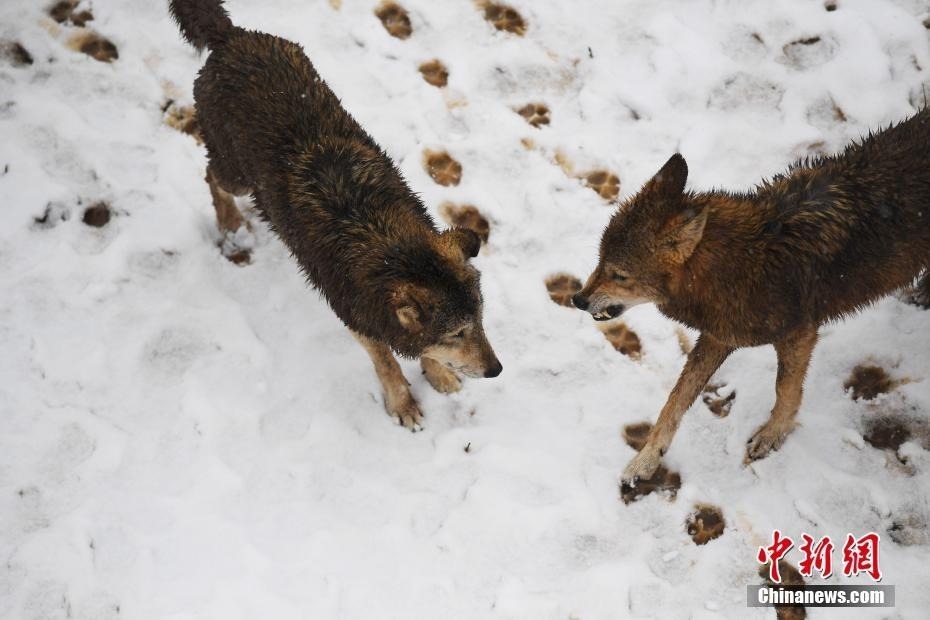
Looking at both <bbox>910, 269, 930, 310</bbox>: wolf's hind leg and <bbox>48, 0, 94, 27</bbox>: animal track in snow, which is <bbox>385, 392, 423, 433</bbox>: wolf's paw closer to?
<bbox>910, 269, 930, 310</bbox>: wolf's hind leg

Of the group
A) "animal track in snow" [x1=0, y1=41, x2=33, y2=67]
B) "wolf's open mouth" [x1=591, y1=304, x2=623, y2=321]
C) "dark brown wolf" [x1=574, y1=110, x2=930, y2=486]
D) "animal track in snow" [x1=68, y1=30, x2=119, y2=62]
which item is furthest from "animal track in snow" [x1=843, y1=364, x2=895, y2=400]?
"animal track in snow" [x1=0, y1=41, x2=33, y2=67]

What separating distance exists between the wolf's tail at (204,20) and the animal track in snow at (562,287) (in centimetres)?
328

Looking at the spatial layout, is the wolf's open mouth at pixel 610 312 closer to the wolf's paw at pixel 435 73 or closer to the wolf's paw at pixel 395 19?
the wolf's paw at pixel 435 73

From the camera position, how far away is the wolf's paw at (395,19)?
7.51m

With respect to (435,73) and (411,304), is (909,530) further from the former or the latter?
(435,73)

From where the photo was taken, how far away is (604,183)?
22.0 ft

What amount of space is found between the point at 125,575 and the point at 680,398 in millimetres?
4071

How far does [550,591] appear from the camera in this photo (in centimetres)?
498

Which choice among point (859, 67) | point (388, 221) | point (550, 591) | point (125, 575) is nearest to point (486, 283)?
point (388, 221)

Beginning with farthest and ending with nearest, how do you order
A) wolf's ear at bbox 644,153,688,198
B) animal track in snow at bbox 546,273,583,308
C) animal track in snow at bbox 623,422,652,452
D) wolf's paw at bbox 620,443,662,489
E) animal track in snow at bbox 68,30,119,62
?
animal track in snow at bbox 68,30,119,62 < animal track in snow at bbox 546,273,583,308 < animal track in snow at bbox 623,422,652,452 < wolf's paw at bbox 620,443,662,489 < wolf's ear at bbox 644,153,688,198

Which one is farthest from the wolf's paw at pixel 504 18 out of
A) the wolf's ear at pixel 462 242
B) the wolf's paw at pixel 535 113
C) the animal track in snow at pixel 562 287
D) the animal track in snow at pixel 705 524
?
the animal track in snow at pixel 705 524

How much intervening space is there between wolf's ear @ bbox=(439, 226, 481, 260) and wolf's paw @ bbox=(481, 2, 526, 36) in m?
3.43

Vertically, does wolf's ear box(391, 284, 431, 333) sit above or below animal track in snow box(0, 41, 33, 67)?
below

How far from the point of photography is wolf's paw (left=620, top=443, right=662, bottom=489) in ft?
17.5
